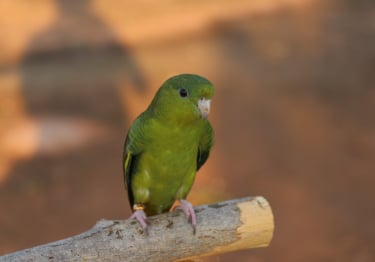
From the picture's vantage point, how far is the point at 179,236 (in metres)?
3.24

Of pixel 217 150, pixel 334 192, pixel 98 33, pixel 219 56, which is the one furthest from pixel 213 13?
pixel 334 192

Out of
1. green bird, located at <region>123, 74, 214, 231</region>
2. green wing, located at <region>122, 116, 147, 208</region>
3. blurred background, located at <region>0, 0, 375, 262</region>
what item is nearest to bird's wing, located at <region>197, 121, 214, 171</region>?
green bird, located at <region>123, 74, 214, 231</region>

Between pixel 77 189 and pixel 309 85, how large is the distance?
3522 millimetres

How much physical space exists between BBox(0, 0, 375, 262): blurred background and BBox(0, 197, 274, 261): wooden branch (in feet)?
9.36

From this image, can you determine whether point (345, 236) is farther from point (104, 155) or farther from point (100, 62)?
point (100, 62)

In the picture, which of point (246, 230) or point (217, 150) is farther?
Answer: point (217, 150)

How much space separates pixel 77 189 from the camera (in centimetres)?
693

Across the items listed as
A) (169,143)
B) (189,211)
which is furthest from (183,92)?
(189,211)

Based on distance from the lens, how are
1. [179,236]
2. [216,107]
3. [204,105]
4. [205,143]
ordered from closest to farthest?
[179,236]
[204,105]
[205,143]
[216,107]

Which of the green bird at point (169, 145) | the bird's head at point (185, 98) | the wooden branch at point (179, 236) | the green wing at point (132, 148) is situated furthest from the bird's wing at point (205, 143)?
the wooden branch at point (179, 236)

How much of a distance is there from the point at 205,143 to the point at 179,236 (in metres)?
0.64

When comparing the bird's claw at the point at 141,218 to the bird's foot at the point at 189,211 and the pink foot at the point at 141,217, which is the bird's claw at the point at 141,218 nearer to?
the pink foot at the point at 141,217

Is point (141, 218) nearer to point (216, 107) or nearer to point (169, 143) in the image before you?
point (169, 143)

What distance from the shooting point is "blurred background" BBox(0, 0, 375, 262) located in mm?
6590
